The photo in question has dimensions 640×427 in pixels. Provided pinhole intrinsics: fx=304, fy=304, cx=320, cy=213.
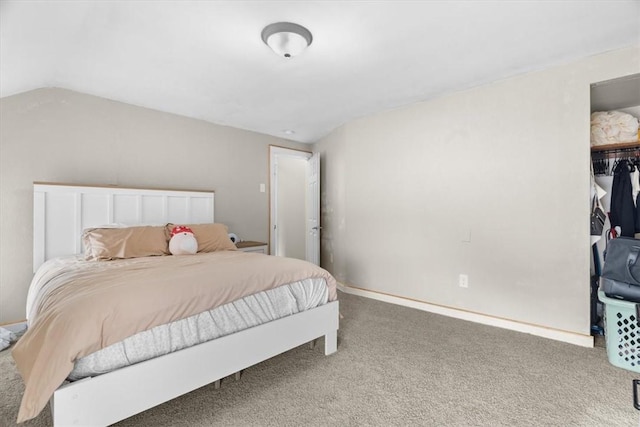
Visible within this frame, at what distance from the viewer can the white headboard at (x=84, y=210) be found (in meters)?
2.71

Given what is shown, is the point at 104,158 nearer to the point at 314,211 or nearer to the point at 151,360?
the point at 151,360

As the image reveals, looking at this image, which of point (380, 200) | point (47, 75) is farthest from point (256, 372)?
point (47, 75)

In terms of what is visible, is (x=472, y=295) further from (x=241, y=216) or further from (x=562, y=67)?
(x=241, y=216)

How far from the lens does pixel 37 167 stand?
2773 mm

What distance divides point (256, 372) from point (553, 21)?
302 centimetres

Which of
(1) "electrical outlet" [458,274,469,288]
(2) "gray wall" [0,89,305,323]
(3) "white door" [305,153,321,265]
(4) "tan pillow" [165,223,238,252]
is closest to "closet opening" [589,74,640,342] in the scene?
(1) "electrical outlet" [458,274,469,288]

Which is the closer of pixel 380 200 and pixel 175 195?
pixel 175 195

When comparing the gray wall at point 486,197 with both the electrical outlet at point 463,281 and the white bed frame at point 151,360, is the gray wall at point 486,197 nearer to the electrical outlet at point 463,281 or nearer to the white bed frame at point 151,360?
the electrical outlet at point 463,281

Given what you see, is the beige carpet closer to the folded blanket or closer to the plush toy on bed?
the plush toy on bed

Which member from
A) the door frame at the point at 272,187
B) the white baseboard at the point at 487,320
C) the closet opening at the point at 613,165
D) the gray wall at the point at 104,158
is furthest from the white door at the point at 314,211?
the closet opening at the point at 613,165

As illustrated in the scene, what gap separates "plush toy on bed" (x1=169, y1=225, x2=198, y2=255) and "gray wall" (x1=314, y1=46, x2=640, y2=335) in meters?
2.07

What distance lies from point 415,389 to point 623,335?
5.08 ft

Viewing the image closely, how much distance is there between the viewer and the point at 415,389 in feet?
6.12

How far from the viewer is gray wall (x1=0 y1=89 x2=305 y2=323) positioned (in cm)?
267
